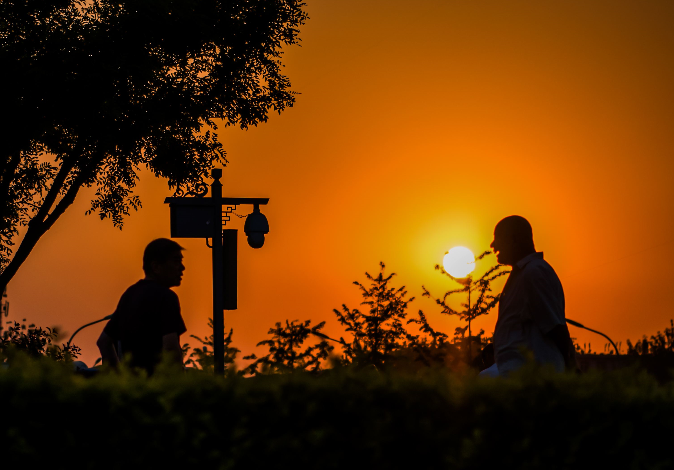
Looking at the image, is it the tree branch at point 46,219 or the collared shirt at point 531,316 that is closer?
the collared shirt at point 531,316

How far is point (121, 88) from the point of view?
16.0m

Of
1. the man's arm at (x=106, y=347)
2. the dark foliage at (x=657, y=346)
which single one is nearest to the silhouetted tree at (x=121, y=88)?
the man's arm at (x=106, y=347)

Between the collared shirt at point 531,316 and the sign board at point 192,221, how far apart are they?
558 cm

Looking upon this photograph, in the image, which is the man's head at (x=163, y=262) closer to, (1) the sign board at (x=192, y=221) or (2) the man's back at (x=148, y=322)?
(2) the man's back at (x=148, y=322)

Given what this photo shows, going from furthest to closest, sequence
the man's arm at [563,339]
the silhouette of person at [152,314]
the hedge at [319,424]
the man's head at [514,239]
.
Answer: the man's head at [514,239], the silhouette of person at [152,314], the man's arm at [563,339], the hedge at [319,424]

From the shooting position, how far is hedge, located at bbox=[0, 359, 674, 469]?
347 centimetres

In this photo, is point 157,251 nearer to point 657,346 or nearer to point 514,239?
point 514,239

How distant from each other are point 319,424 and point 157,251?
2450 mm

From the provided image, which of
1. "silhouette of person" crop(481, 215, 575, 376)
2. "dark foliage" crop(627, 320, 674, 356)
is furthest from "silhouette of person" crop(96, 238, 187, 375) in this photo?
"dark foliage" crop(627, 320, 674, 356)

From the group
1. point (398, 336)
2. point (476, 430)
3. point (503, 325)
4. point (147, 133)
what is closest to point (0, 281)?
point (147, 133)

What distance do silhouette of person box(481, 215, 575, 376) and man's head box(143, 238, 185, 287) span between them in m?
2.37

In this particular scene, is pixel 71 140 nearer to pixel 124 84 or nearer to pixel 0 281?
pixel 124 84

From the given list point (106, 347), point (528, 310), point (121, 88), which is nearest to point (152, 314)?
point (106, 347)

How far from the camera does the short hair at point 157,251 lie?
216 inches
